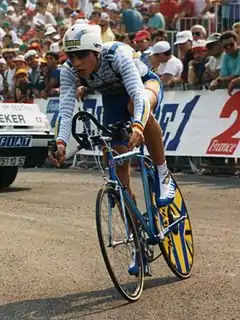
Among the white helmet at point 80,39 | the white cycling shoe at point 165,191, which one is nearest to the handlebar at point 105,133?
the white helmet at point 80,39

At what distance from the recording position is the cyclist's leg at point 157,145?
6520mm

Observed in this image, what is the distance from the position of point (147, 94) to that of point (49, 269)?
178 cm

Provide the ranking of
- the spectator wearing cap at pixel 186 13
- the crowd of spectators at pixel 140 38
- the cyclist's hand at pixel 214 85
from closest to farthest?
the cyclist's hand at pixel 214 85 → the crowd of spectators at pixel 140 38 → the spectator wearing cap at pixel 186 13

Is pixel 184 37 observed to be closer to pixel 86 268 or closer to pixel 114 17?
pixel 114 17

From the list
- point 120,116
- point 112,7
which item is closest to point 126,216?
point 120,116

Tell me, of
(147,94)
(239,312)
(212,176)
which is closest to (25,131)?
(212,176)

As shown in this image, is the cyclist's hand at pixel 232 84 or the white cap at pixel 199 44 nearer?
the cyclist's hand at pixel 232 84

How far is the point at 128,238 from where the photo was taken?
20.0ft

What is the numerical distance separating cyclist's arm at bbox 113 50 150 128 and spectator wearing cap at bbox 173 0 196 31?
12.5 m

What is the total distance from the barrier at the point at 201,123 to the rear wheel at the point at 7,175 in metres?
2.98

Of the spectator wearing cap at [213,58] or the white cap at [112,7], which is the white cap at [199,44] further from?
the white cap at [112,7]

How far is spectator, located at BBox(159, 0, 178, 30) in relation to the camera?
19.2 metres

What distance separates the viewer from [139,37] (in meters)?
15.9

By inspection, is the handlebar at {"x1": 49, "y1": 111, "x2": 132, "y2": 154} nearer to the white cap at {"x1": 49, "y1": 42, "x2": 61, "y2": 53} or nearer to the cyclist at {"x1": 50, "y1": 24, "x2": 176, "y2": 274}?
the cyclist at {"x1": 50, "y1": 24, "x2": 176, "y2": 274}
